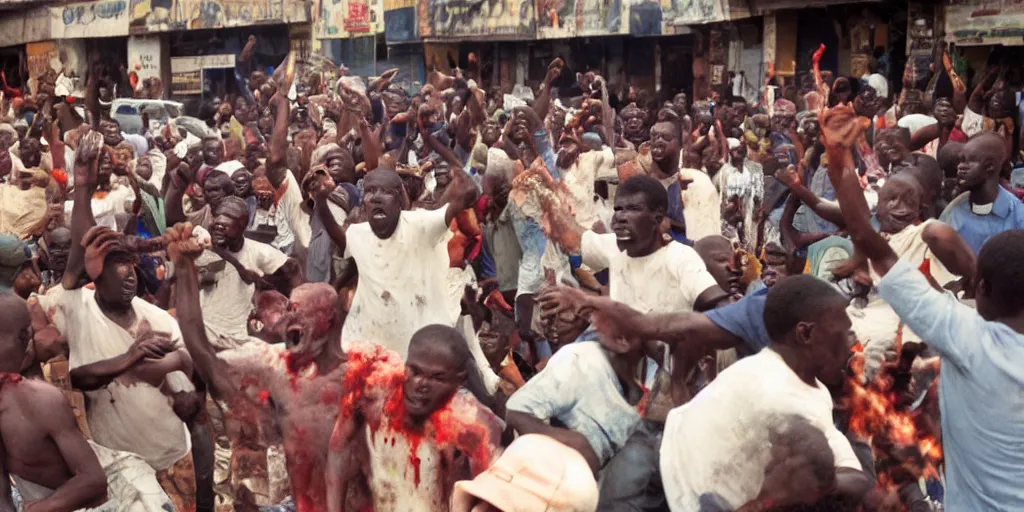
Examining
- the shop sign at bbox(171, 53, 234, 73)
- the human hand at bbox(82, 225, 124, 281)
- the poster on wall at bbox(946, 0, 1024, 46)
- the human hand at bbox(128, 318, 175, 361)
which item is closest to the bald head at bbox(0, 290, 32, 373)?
the human hand at bbox(128, 318, 175, 361)

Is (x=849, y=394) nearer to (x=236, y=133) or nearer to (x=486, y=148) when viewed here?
(x=486, y=148)

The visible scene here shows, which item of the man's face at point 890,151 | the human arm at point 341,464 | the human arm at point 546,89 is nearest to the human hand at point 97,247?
the human arm at point 341,464

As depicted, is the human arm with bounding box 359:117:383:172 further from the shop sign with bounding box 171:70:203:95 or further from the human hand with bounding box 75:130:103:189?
the shop sign with bounding box 171:70:203:95

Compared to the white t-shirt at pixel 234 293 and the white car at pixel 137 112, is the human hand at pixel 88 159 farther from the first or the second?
the white car at pixel 137 112

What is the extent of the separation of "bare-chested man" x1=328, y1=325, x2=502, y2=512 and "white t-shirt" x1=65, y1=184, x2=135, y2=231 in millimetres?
6397

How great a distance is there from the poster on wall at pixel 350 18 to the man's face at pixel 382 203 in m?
24.8

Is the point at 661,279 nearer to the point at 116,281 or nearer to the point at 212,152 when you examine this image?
the point at 116,281

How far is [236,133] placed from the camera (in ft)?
56.3

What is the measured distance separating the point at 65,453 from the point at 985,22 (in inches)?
644

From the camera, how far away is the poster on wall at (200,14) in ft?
104

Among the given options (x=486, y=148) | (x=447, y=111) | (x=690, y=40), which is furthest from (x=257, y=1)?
(x=486, y=148)

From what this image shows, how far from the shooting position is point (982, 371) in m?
3.65

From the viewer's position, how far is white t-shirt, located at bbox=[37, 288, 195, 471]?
214 inches

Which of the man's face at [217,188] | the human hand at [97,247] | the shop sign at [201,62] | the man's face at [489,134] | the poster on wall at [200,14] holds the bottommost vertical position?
the man's face at [217,188]
